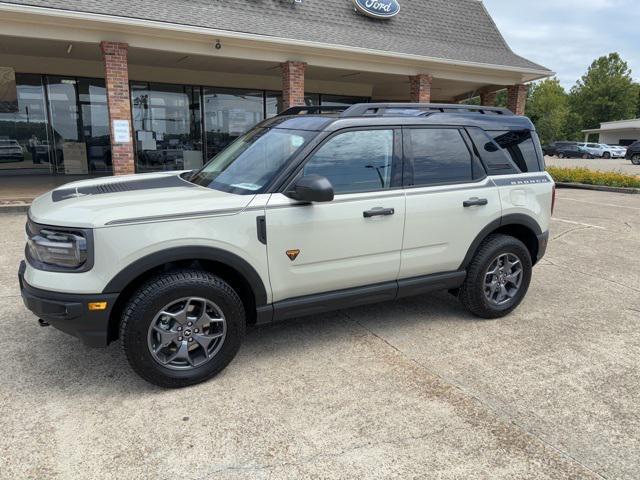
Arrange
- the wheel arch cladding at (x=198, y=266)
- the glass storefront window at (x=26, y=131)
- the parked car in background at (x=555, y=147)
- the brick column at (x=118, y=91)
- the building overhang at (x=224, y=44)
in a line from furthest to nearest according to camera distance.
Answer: the parked car in background at (x=555, y=147) → the glass storefront window at (x=26, y=131) → the brick column at (x=118, y=91) → the building overhang at (x=224, y=44) → the wheel arch cladding at (x=198, y=266)

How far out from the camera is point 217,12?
11773mm

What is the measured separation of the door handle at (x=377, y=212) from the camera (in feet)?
12.0

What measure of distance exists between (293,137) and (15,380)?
8.57 feet

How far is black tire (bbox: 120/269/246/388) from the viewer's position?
10.00ft

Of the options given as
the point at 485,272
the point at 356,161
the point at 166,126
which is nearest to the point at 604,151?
the point at 166,126

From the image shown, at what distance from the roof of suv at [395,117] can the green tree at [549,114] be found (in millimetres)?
68293

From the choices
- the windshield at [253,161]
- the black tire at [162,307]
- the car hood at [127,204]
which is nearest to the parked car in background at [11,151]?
the car hood at [127,204]

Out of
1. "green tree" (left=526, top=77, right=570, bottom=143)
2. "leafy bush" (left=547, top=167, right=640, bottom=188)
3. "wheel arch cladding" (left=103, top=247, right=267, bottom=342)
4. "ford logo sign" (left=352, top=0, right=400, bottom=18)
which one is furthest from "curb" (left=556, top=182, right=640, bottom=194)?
"green tree" (left=526, top=77, right=570, bottom=143)

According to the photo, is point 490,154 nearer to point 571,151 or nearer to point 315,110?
point 315,110

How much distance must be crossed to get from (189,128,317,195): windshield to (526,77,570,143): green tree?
6970 centimetres

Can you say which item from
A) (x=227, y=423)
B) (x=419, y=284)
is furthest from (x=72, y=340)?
(x=419, y=284)

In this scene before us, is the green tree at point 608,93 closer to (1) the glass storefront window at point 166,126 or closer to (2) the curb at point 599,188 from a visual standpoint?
(2) the curb at point 599,188

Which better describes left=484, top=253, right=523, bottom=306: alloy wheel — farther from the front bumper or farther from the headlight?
the headlight

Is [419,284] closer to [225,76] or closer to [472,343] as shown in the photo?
[472,343]
